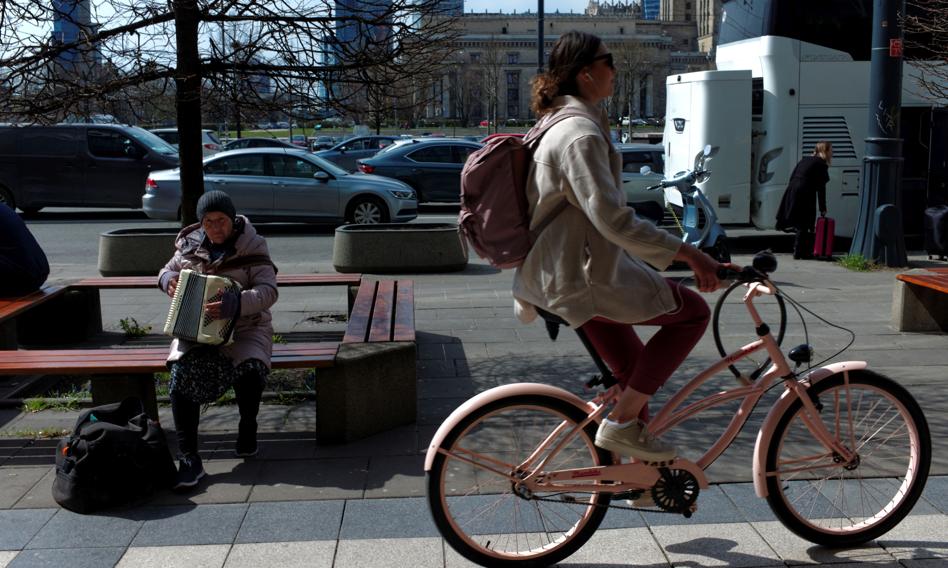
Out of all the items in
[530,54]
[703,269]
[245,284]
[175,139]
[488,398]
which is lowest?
[488,398]

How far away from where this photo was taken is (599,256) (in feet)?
11.9

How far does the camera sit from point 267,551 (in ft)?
13.8

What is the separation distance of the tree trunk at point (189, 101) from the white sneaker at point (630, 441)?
452cm

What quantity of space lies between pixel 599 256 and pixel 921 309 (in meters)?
5.70

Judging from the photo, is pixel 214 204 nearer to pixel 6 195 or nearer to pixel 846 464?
pixel 846 464

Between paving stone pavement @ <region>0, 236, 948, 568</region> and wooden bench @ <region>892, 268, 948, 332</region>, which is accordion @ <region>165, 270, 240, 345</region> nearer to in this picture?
paving stone pavement @ <region>0, 236, 948, 568</region>

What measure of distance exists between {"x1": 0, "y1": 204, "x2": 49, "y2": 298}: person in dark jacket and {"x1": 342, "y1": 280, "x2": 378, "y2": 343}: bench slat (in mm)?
2381

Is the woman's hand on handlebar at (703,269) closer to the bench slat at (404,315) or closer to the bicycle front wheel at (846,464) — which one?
the bicycle front wheel at (846,464)

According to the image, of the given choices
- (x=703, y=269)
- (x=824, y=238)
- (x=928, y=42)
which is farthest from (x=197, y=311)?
(x=928, y=42)

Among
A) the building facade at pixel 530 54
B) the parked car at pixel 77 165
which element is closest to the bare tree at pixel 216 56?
the parked car at pixel 77 165

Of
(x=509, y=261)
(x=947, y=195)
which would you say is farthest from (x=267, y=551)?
(x=947, y=195)

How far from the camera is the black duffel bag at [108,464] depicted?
4.61 m

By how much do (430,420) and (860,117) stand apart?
11061 millimetres

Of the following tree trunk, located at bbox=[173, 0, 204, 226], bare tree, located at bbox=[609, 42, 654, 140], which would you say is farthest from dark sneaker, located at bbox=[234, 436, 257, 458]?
bare tree, located at bbox=[609, 42, 654, 140]
